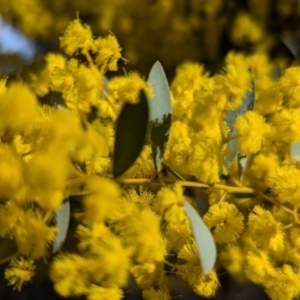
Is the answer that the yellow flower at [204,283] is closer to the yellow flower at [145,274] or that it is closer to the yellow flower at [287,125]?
the yellow flower at [145,274]

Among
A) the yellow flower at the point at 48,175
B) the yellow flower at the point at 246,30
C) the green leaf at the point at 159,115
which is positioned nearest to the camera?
the yellow flower at the point at 48,175

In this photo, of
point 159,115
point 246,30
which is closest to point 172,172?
point 159,115

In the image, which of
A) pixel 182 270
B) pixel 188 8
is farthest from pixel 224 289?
pixel 188 8

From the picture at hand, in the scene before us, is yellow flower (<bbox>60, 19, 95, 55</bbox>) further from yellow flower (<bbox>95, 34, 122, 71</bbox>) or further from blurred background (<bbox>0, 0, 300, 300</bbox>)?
blurred background (<bbox>0, 0, 300, 300</bbox>)

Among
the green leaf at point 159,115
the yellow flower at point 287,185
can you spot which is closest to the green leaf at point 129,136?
the green leaf at point 159,115

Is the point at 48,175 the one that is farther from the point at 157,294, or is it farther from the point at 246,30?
the point at 246,30

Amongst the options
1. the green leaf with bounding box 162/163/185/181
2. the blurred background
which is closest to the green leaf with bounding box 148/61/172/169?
the green leaf with bounding box 162/163/185/181
